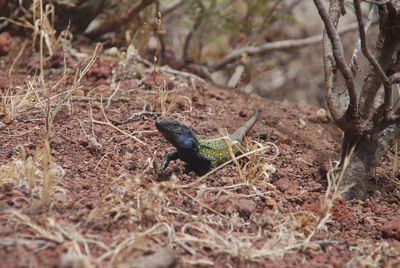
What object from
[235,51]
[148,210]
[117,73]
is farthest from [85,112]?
[235,51]

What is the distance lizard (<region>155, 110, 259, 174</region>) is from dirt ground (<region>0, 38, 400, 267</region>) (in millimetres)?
157

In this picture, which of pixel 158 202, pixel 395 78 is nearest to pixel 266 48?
pixel 395 78

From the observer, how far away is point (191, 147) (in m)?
3.55

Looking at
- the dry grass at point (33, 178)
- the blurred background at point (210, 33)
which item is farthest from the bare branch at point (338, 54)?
the dry grass at point (33, 178)

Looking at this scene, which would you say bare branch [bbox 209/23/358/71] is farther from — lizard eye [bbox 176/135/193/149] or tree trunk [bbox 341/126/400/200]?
tree trunk [bbox 341/126/400/200]

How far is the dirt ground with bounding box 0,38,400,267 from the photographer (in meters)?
2.25

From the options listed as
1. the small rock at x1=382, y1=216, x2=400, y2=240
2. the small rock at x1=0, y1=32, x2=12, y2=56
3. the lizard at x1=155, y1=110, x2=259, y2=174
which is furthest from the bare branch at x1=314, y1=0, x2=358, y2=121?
the small rock at x1=0, y1=32, x2=12, y2=56

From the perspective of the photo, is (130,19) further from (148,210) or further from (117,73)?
(148,210)

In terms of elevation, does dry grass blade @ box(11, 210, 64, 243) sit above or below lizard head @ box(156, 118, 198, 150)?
below

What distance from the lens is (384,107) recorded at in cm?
290

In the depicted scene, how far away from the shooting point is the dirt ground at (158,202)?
225 centimetres

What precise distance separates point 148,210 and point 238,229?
0.67 metres

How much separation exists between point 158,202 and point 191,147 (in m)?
0.96

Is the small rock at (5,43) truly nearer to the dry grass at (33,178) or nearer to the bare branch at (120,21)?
the bare branch at (120,21)
